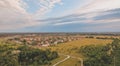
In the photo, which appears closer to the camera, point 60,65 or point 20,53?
point 60,65

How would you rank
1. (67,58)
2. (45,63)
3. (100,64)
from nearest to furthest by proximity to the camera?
1. (100,64)
2. (45,63)
3. (67,58)

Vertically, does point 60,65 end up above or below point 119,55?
below

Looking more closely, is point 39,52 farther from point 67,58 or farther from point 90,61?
point 90,61

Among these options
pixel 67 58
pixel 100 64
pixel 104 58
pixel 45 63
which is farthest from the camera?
pixel 67 58

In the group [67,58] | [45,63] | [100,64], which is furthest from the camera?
[67,58]

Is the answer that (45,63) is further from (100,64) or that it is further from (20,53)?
(100,64)

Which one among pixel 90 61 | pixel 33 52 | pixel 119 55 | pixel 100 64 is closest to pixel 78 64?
pixel 90 61

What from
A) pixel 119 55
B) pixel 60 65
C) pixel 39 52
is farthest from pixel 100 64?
pixel 39 52

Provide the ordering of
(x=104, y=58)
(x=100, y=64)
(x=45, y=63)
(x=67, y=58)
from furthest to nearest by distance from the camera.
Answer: (x=67, y=58) < (x=45, y=63) < (x=104, y=58) < (x=100, y=64)

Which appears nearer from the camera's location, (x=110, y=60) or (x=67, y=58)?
(x=110, y=60)
